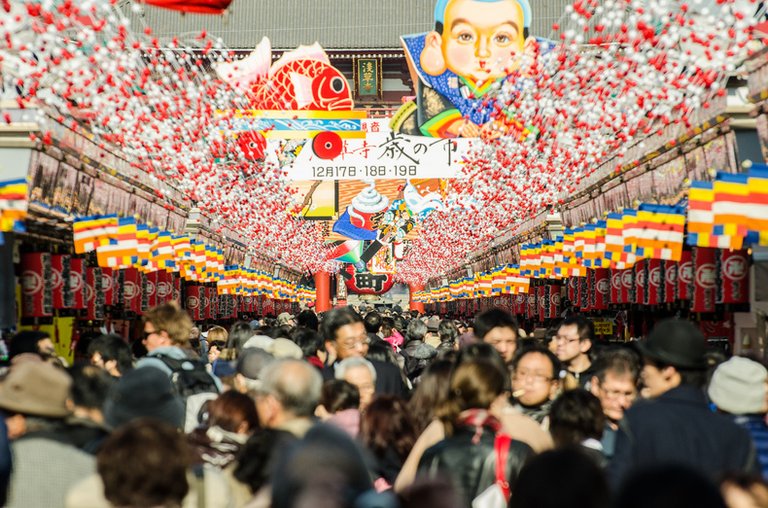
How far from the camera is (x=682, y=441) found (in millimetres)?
4684

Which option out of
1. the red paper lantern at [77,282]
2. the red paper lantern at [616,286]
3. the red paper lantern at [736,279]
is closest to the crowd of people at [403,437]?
the red paper lantern at [736,279]

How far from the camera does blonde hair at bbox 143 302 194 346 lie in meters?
7.92

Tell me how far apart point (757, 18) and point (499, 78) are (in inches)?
397

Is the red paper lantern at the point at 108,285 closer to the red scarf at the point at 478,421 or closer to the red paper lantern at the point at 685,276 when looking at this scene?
the red paper lantern at the point at 685,276

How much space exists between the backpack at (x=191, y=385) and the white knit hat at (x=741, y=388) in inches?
128

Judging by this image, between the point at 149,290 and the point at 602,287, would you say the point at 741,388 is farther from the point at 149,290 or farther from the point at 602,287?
the point at 149,290

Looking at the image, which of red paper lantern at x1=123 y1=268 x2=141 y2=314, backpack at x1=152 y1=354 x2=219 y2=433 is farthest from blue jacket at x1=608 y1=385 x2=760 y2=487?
red paper lantern at x1=123 y1=268 x2=141 y2=314

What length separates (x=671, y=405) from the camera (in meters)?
4.80

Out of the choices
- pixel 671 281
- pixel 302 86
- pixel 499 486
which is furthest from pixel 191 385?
pixel 302 86

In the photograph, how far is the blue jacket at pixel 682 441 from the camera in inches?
183

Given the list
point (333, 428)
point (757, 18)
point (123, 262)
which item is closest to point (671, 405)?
point (333, 428)

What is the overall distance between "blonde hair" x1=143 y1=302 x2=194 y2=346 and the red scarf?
3566mm

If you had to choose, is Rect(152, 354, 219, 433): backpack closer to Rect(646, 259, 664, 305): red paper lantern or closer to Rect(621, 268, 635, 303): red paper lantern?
Rect(646, 259, 664, 305): red paper lantern

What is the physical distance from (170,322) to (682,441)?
4393 millimetres
